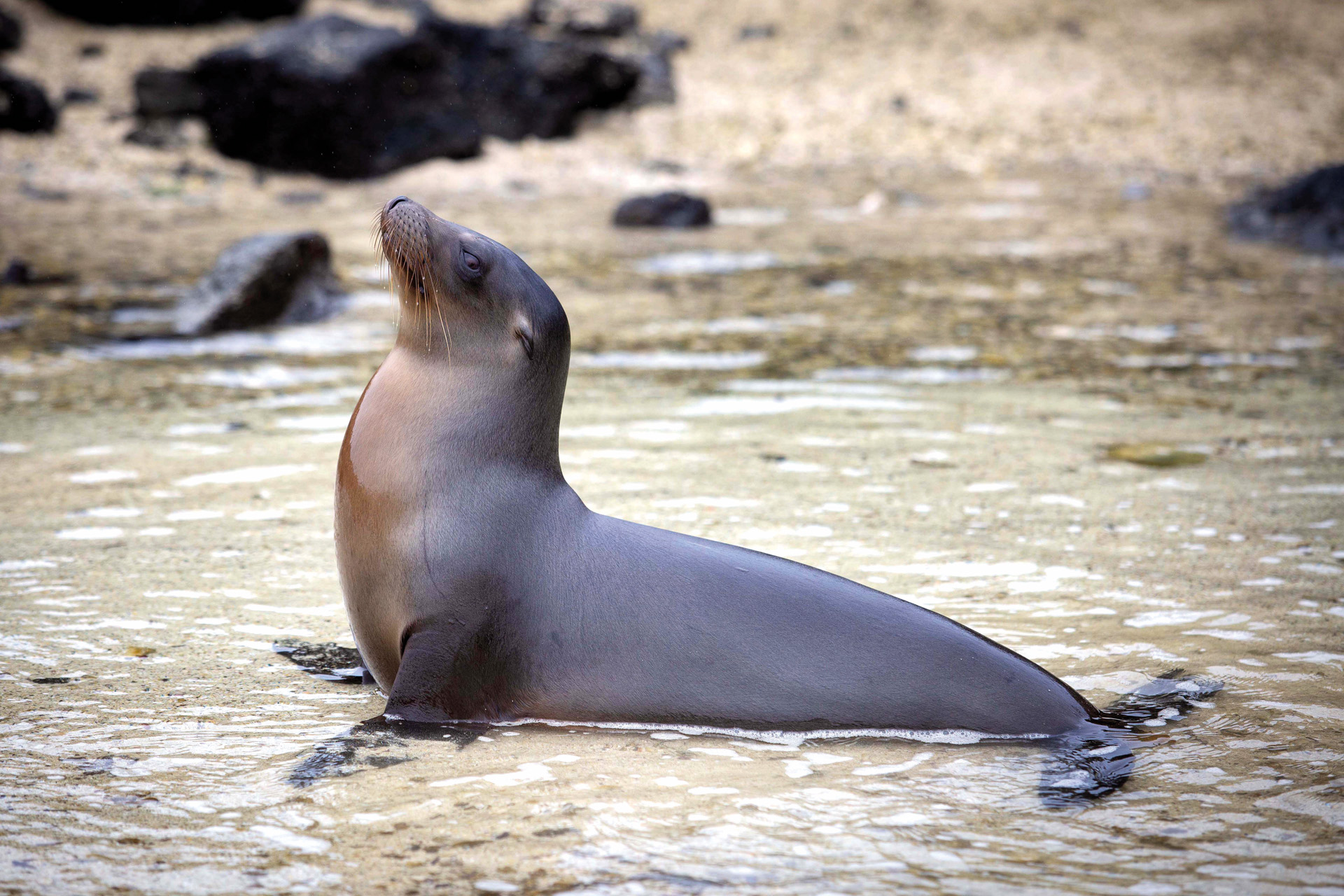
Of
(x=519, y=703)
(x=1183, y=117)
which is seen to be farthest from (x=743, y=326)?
(x=1183, y=117)

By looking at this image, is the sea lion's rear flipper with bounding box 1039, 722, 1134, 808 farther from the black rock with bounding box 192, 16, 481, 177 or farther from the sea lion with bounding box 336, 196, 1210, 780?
the black rock with bounding box 192, 16, 481, 177

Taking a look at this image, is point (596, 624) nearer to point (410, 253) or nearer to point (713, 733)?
point (713, 733)

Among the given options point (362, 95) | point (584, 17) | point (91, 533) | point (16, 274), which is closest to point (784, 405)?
point (91, 533)

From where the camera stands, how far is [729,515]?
5289mm

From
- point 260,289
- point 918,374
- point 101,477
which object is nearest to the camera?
point 101,477

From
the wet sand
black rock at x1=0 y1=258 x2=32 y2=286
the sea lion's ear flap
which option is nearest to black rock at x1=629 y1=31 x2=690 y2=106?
the wet sand

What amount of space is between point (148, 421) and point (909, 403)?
379cm

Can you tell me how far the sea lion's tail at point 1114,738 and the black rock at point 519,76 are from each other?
13689mm

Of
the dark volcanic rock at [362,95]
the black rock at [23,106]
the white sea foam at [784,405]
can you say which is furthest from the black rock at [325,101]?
the white sea foam at [784,405]

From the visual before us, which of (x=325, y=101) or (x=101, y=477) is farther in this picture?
(x=325, y=101)

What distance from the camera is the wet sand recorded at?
2.87 m

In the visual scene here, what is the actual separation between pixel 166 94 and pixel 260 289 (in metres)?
7.93

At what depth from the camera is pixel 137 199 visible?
13.3 m

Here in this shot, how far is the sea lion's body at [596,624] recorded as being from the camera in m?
3.38
